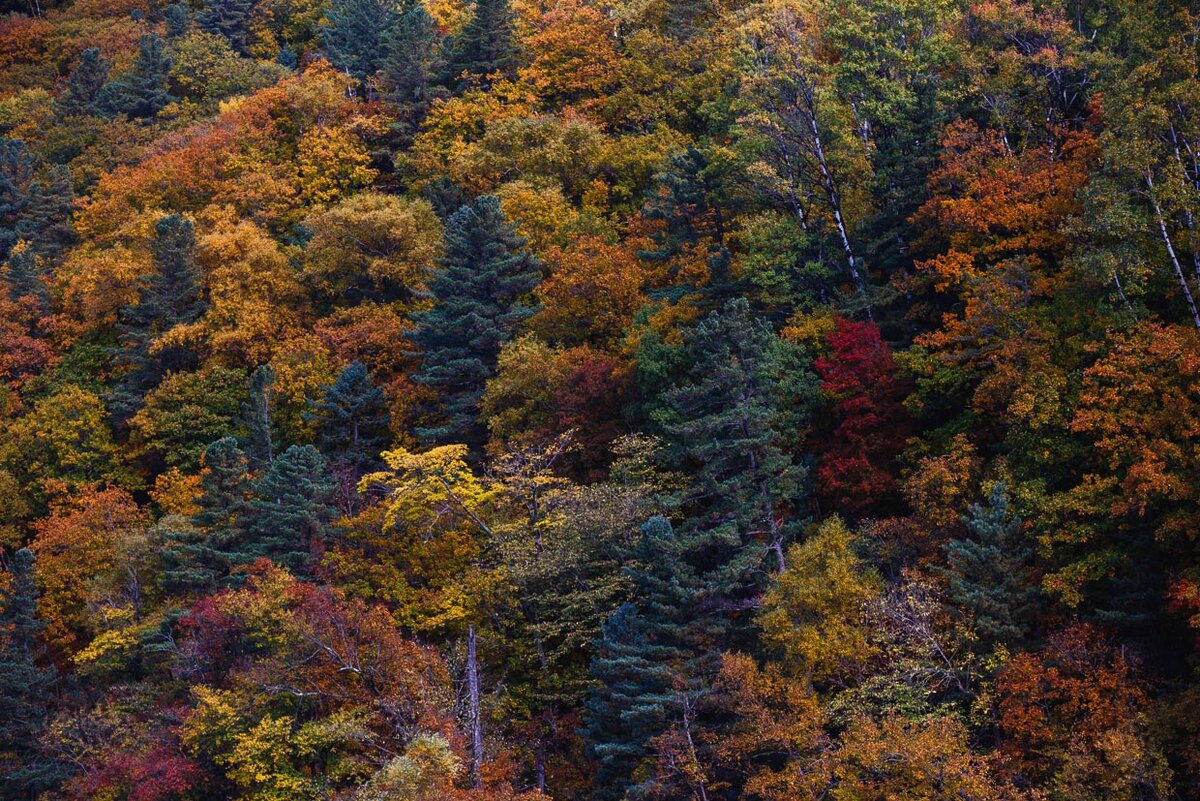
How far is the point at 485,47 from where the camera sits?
6688cm

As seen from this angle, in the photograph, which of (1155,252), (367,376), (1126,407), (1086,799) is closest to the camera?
(1086,799)

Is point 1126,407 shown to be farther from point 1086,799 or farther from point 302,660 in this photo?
point 302,660

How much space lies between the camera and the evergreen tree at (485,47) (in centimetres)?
6656

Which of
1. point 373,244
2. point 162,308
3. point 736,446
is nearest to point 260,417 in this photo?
point 162,308

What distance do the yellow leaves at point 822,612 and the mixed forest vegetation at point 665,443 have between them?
142mm

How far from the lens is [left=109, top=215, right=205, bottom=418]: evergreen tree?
55969mm

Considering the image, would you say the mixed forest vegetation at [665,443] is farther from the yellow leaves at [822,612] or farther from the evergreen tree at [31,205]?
the evergreen tree at [31,205]

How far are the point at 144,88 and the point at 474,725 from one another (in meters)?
61.6

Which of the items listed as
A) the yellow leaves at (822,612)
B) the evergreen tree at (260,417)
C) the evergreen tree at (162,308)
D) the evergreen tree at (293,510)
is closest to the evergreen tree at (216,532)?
the evergreen tree at (293,510)

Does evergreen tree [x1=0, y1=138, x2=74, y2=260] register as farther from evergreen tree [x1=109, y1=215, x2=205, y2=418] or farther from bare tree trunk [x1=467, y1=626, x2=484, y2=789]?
bare tree trunk [x1=467, y1=626, x2=484, y2=789]

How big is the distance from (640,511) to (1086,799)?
14888 mm

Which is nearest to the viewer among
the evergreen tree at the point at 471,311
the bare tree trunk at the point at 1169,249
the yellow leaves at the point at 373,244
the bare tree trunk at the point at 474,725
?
the bare tree trunk at the point at 1169,249

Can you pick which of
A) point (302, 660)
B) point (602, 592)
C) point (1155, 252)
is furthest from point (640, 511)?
point (1155, 252)

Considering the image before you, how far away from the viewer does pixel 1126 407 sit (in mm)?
29953
